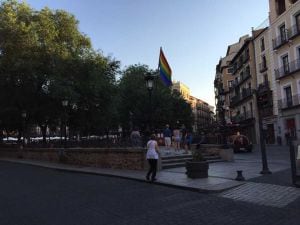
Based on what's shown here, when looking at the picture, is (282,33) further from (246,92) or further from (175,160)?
(175,160)

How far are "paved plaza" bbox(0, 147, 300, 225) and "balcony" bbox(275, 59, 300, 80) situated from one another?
27.0 m

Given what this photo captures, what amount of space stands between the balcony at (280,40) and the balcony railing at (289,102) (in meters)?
5.80

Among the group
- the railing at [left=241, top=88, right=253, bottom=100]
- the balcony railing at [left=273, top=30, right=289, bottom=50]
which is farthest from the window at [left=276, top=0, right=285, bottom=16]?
the railing at [left=241, top=88, right=253, bottom=100]

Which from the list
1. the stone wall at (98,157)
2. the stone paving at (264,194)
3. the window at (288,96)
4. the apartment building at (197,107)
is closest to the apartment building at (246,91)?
the window at (288,96)

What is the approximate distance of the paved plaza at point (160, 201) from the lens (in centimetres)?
787

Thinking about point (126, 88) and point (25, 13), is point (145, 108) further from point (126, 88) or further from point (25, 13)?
point (25, 13)

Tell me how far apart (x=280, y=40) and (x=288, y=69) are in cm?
355

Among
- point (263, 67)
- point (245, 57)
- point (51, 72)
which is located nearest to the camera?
point (51, 72)

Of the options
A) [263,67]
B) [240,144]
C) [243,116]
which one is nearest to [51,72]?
[240,144]

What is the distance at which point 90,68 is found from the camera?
3272cm

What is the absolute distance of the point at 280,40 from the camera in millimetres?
41906

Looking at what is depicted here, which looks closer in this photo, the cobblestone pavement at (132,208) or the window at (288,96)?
the cobblestone pavement at (132,208)

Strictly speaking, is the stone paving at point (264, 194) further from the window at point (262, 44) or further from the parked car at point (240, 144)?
the window at point (262, 44)

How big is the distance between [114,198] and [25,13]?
2673cm
